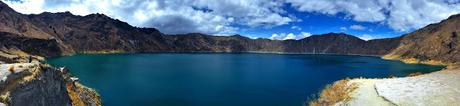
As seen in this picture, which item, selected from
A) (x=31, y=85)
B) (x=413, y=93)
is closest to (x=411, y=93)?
(x=413, y=93)

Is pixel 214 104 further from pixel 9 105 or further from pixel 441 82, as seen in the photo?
pixel 9 105

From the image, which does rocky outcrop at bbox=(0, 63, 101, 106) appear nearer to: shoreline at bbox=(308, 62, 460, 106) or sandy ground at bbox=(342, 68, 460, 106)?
shoreline at bbox=(308, 62, 460, 106)

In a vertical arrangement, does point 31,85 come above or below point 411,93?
above

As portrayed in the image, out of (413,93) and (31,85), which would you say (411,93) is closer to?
(413,93)

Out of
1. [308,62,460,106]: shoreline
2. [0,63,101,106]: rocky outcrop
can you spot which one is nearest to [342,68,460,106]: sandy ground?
[308,62,460,106]: shoreline

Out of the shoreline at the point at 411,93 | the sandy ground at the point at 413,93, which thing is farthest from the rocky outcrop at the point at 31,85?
the sandy ground at the point at 413,93

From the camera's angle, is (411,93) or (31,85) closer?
(31,85)

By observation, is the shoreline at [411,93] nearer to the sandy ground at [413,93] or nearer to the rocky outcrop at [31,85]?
the sandy ground at [413,93]
